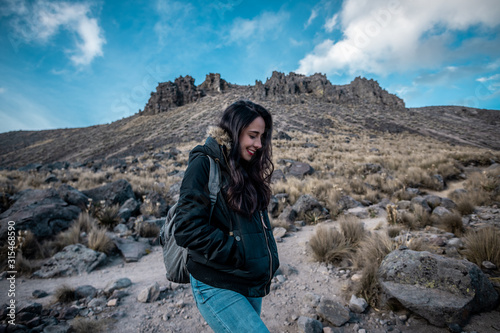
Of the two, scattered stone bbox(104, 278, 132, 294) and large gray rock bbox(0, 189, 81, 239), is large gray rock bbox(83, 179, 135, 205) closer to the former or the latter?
large gray rock bbox(0, 189, 81, 239)

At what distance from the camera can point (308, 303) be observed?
3.11 meters

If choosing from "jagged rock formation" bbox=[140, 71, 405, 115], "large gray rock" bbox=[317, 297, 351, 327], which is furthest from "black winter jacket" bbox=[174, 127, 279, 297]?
"jagged rock formation" bbox=[140, 71, 405, 115]

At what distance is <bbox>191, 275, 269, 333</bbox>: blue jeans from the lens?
1297 mm

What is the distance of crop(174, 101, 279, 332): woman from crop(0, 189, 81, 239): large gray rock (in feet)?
19.0

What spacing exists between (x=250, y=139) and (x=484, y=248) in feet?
13.6

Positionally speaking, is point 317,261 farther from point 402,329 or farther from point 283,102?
point 283,102

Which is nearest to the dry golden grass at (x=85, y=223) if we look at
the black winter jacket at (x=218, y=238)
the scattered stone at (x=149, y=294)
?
the scattered stone at (x=149, y=294)

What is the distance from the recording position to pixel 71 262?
13.6 ft

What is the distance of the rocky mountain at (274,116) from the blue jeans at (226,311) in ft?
88.9

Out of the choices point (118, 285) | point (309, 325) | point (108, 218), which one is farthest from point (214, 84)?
point (309, 325)

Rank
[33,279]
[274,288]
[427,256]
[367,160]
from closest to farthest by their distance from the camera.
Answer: [427,256] < [274,288] < [33,279] < [367,160]

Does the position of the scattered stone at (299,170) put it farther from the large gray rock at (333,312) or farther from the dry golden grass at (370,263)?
the large gray rock at (333,312)

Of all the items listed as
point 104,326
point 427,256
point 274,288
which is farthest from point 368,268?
point 104,326

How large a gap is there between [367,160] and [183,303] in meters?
14.7
